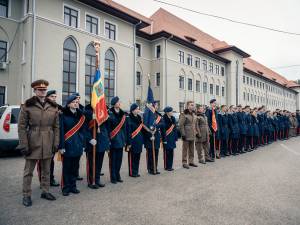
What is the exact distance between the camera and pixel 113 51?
2467 centimetres

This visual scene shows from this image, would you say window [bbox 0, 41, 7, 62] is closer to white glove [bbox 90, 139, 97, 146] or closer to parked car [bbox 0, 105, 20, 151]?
parked car [bbox 0, 105, 20, 151]

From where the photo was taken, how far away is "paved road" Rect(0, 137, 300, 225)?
379 centimetres

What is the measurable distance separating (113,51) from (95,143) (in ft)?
66.8

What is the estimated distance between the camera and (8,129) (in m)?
8.95

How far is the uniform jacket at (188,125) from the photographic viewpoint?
8.20 meters

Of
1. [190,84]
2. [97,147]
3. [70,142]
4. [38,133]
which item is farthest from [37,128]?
[190,84]

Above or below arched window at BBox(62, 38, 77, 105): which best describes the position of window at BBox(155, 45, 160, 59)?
above

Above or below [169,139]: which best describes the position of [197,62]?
above

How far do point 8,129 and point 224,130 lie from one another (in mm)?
8096

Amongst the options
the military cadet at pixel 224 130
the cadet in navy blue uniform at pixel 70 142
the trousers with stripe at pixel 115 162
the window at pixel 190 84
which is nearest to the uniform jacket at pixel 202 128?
the military cadet at pixel 224 130

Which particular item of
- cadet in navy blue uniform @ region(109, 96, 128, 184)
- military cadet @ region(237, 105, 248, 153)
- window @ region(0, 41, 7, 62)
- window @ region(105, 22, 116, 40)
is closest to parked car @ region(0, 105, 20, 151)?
cadet in navy blue uniform @ region(109, 96, 128, 184)

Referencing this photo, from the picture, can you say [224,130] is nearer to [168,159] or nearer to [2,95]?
[168,159]

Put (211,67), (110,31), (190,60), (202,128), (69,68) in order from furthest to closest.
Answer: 1. (211,67)
2. (190,60)
3. (110,31)
4. (69,68)
5. (202,128)

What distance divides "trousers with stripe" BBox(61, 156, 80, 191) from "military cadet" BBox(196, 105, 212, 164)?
15.7ft
